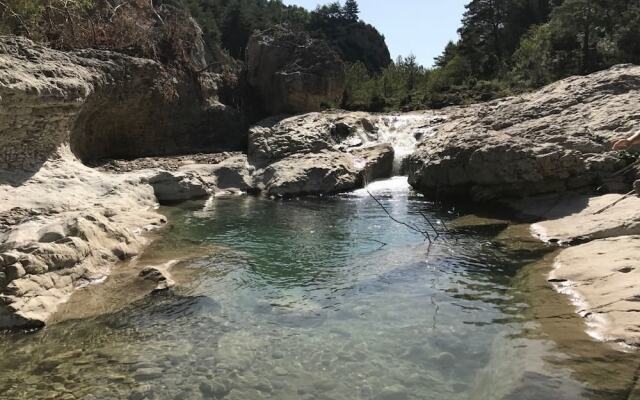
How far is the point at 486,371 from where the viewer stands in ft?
19.3

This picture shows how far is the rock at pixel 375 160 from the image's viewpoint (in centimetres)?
1917

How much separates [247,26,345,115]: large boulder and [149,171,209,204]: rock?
785 centimetres

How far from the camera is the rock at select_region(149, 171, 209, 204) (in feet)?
54.6

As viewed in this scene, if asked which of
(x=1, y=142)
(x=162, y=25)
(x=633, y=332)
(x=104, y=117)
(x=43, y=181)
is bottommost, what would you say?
(x=633, y=332)

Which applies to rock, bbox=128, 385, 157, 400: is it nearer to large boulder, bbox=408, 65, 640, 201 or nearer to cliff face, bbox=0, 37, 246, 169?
cliff face, bbox=0, 37, 246, 169

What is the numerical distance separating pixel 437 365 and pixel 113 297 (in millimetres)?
5145

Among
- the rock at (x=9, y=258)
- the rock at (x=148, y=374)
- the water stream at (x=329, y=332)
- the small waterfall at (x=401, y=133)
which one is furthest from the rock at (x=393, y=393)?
the small waterfall at (x=401, y=133)

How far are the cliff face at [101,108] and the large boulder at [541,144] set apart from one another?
1025 centimetres

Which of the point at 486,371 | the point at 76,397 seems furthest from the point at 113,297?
the point at 486,371

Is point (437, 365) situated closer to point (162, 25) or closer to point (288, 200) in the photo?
point (288, 200)

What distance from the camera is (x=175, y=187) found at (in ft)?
55.4

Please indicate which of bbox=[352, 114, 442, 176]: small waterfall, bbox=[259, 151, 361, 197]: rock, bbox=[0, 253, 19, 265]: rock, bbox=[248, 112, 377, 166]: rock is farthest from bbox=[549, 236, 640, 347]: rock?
bbox=[248, 112, 377, 166]: rock

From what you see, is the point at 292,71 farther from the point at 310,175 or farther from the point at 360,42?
the point at 360,42

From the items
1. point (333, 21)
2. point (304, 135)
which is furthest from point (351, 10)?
point (304, 135)
